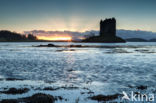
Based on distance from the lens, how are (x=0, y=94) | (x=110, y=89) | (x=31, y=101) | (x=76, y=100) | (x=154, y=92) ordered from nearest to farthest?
1. (x=31, y=101)
2. (x=76, y=100)
3. (x=0, y=94)
4. (x=154, y=92)
5. (x=110, y=89)

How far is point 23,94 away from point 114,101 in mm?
6290

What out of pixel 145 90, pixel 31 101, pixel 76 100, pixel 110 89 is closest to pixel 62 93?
pixel 76 100

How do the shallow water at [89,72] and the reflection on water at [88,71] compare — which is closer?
the shallow water at [89,72]

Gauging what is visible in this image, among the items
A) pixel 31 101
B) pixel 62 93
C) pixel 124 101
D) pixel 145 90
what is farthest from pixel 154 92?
pixel 31 101

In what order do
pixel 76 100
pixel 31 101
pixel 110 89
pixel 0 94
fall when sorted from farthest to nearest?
pixel 110 89, pixel 0 94, pixel 76 100, pixel 31 101

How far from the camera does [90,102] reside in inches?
432

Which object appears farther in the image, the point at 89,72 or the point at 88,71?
the point at 88,71

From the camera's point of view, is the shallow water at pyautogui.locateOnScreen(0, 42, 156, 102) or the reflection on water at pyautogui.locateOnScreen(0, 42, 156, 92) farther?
the reflection on water at pyautogui.locateOnScreen(0, 42, 156, 92)

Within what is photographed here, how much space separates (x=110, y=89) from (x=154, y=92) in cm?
335

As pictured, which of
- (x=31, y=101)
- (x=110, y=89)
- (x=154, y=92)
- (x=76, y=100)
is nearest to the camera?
(x=31, y=101)

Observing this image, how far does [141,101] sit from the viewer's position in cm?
1122

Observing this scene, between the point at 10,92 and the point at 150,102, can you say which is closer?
the point at 150,102

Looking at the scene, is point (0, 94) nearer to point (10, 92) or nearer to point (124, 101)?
point (10, 92)

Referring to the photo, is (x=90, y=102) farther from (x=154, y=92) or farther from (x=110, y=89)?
(x=154, y=92)
